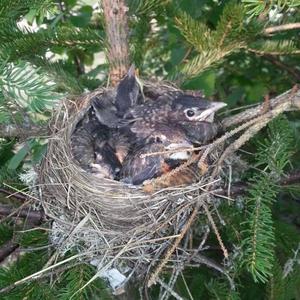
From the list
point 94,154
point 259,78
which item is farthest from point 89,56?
point 94,154

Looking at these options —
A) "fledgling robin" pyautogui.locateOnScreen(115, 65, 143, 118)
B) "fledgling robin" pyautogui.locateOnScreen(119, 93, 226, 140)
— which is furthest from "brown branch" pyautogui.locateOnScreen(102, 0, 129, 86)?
"fledgling robin" pyautogui.locateOnScreen(119, 93, 226, 140)

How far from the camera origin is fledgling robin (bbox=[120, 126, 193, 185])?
1.51 m

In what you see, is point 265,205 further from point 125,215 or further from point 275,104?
point 125,215

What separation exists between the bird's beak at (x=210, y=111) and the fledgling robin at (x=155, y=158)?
0.24 ft

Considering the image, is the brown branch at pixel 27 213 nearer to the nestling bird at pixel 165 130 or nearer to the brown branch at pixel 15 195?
the brown branch at pixel 15 195

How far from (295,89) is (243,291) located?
30.7 inches

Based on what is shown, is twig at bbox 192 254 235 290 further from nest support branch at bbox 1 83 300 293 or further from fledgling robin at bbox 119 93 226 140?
fledgling robin at bbox 119 93 226 140

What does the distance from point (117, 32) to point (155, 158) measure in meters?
0.34

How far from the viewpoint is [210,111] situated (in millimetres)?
1611

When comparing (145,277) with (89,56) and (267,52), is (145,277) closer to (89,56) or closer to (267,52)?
(267,52)

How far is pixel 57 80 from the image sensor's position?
5.47 feet

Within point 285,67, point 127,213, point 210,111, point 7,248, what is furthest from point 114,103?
point 285,67

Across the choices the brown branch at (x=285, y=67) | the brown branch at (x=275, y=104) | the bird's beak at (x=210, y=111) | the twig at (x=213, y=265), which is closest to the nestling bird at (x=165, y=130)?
the bird's beak at (x=210, y=111)

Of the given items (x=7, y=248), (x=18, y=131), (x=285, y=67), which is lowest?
(x=285, y=67)
